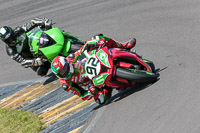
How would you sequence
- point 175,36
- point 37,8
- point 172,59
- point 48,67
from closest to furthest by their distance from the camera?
point 172,59, point 175,36, point 48,67, point 37,8

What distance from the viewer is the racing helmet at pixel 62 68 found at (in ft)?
23.4

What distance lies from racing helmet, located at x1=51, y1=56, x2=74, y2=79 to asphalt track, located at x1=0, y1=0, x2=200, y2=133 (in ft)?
3.62

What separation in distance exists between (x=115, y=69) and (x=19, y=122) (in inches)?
119

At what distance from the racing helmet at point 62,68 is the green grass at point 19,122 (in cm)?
165

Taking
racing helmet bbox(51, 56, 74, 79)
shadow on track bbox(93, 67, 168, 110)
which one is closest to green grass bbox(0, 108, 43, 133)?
shadow on track bbox(93, 67, 168, 110)

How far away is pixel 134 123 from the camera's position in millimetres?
6535

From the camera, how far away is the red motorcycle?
717cm

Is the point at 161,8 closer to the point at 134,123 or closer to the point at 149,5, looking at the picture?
the point at 149,5

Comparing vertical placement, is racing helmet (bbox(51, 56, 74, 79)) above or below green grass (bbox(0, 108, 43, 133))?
above

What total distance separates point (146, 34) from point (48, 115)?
3.75m

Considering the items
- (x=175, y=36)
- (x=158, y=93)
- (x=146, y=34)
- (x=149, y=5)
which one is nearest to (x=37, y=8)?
(x=149, y=5)

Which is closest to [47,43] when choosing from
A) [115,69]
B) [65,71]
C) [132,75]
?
[65,71]

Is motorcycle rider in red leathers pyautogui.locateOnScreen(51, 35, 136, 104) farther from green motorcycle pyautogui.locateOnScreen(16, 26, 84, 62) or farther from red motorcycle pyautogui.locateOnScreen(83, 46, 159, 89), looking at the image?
green motorcycle pyautogui.locateOnScreen(16, 26, 84, 62)

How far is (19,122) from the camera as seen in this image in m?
8.80
